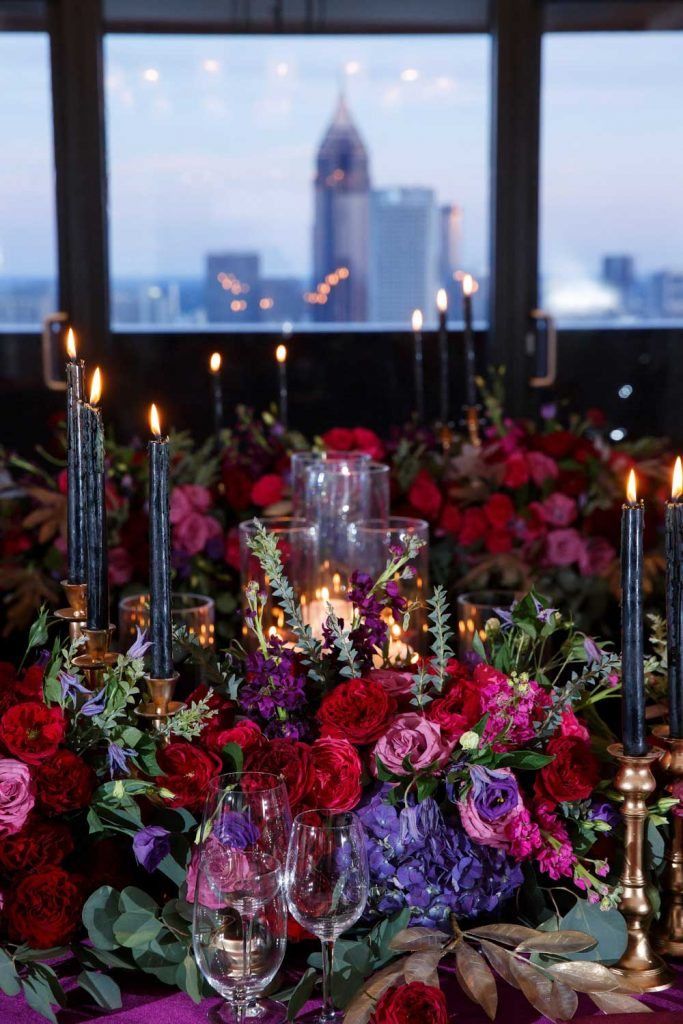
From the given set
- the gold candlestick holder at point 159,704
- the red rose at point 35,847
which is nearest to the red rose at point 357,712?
the gold candlestick holder at point 159,704

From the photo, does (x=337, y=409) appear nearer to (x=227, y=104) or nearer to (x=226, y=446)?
(x=227, y=104)

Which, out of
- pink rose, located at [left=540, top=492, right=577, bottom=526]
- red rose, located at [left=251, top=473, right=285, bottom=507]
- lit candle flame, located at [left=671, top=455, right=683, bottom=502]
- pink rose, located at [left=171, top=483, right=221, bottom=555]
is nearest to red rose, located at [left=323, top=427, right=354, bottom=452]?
red rose, located at [left=251, top=473, right=285, bottom=507]

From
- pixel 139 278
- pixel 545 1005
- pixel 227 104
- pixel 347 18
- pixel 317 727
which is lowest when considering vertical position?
pixel 545 1005

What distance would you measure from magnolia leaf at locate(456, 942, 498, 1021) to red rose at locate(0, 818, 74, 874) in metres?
0.32

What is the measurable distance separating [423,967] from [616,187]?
12.9 ft

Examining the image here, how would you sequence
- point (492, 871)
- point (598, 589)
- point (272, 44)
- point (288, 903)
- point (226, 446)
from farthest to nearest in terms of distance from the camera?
1. point (272, 44)
2. point (226, 446)
3. point (598, 589)
4. point (492, 871)
5. point (288, 903)

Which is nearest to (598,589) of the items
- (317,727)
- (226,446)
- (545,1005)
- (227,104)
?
(226,446)

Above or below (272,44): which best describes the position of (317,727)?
below

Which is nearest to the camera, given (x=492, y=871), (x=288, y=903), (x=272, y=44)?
(x=288, y=903)

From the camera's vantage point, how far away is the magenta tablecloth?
3.17 feet

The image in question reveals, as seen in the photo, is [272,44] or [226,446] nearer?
[226,446]

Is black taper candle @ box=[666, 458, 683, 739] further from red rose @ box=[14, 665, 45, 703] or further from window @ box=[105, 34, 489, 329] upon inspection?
window @ box=[105, 34, 489, 329]

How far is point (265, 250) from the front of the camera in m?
4.48

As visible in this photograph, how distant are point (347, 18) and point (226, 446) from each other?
258 cm
